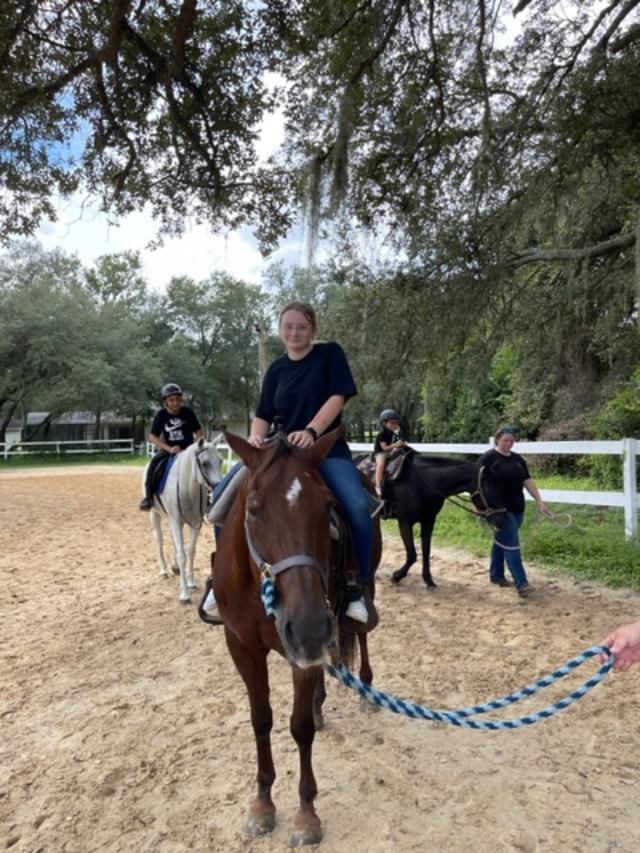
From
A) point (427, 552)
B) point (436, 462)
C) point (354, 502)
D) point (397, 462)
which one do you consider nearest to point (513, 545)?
point (427, 552)

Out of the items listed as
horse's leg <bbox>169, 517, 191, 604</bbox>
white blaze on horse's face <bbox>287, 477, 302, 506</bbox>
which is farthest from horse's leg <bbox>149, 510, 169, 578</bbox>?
white blaze on horse's face <bbox>287, 477, 302, 506</bbox>

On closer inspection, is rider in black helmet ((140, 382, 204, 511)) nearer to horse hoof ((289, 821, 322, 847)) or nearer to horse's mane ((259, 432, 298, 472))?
horse's mane ((259, 432, 298, 472))

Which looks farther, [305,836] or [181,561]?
[181,561]

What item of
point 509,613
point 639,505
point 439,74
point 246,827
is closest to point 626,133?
point 439,74

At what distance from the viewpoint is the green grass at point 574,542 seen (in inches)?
271

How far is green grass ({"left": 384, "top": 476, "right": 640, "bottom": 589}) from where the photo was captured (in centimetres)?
689

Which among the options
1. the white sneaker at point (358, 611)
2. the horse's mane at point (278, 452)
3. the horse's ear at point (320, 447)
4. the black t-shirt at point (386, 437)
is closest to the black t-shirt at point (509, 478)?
the black t-shirt at point (386, 437)

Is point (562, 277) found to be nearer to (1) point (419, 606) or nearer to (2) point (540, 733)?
(1) point (419, 606)

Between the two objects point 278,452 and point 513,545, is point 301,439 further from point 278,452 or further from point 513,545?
point 513,545

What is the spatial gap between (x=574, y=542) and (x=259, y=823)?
21.3ft

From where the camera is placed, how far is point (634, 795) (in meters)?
2.84

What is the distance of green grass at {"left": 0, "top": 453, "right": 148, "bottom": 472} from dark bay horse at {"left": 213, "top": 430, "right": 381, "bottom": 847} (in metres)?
29.8

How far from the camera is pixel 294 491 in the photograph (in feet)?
7.39

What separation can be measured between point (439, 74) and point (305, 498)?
6795 mm
